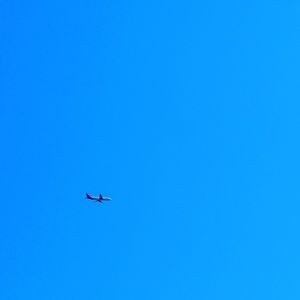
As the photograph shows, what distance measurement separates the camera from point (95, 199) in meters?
124
